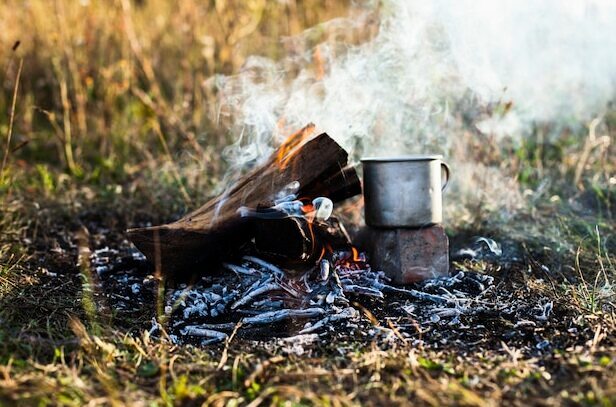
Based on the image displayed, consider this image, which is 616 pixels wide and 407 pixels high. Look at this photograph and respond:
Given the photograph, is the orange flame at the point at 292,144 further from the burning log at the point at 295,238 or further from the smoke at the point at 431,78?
the smoke at the point at 431,78

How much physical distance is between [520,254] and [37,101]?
4.95 metres

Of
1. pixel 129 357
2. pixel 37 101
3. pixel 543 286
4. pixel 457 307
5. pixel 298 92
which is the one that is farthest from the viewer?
pixel 37 101

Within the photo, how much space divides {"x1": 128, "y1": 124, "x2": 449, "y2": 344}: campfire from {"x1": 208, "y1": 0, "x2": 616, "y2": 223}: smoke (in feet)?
2.16

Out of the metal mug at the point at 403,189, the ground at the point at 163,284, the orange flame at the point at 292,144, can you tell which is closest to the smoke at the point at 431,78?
the ground at the point at 163,284

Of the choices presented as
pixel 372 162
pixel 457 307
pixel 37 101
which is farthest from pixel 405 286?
pixel 37 101

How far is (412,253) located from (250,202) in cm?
85

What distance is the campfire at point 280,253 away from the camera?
3.11 m

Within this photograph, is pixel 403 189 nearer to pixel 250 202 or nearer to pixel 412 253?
pixel 412 253

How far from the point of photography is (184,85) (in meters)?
6.82

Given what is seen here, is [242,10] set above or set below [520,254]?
above

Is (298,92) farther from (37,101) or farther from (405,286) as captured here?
(37,101)

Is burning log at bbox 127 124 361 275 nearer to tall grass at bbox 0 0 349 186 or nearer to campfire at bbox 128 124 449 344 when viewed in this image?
campfire at bbox 128 124 449 344

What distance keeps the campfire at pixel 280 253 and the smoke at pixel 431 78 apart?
66 centimetres

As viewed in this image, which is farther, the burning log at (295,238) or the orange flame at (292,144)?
the orange flame at (292,144)
